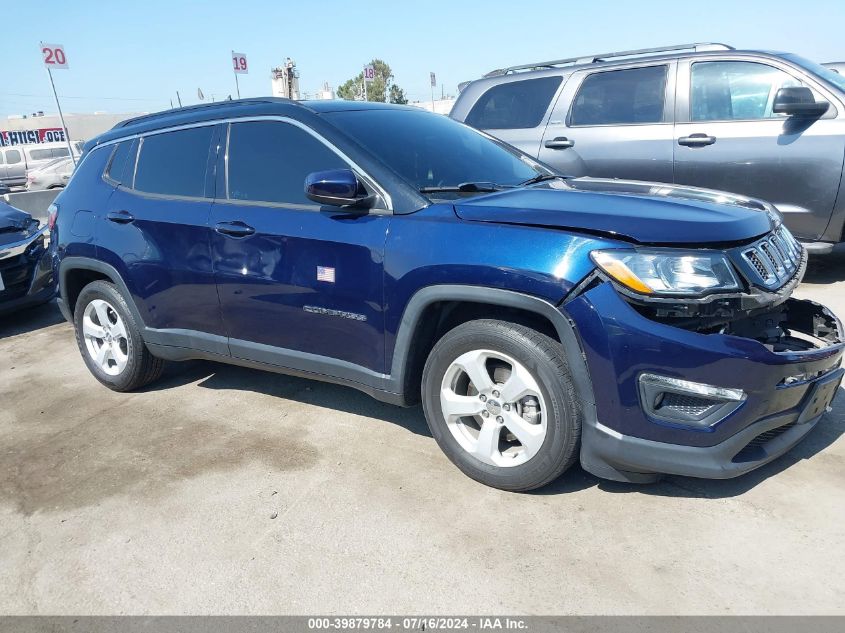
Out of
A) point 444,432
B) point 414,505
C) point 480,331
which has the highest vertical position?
point 480,331

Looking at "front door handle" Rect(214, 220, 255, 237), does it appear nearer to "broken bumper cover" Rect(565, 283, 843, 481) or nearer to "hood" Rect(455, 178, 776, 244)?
"hood" Rect(455, 178, 776, 244)

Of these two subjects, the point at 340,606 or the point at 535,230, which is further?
the point at 535,230

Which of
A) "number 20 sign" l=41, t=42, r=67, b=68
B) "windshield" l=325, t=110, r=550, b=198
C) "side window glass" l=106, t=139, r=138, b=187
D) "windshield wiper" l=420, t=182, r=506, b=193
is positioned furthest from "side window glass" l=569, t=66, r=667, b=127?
"number 20 sign" l=41, t=42, r=67, b=68

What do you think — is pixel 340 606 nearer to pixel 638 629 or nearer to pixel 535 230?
pixel 638 629

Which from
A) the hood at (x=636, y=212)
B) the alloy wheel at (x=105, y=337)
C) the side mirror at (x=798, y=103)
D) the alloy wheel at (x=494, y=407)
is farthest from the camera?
the side mirror at (x=798, y=103)

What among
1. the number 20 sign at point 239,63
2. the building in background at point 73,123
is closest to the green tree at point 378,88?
the building in background at point 73,123

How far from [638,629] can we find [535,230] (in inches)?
57.3

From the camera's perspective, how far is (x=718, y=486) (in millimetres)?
2828

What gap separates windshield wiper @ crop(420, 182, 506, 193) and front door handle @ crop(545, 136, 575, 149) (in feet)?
10.2

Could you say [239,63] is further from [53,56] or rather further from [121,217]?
[121,217]

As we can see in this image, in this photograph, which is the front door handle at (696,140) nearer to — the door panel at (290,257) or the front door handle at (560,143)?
the front door handle at (560,143)

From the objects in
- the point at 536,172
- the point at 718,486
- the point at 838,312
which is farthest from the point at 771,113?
the point at 718,486

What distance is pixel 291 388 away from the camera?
429 centimetres

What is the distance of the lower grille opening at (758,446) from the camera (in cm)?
250
